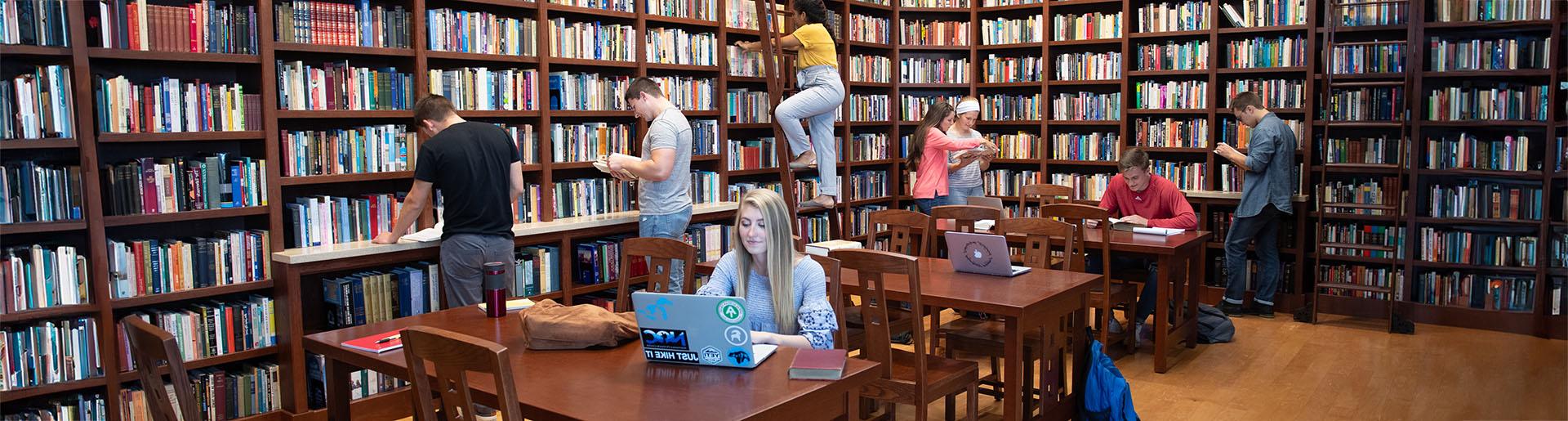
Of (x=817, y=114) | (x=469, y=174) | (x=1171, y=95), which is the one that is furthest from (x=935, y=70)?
(x=469, y=174)

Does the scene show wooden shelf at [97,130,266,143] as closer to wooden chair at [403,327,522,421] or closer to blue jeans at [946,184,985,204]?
wooden chair at [403,327,522,421]

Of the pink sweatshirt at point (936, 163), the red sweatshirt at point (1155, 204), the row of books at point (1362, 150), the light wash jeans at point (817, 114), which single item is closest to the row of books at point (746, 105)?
the light wash jeans at point (817, 114)

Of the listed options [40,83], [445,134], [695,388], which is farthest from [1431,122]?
[40,83]

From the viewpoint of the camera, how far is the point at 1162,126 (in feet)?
26.8

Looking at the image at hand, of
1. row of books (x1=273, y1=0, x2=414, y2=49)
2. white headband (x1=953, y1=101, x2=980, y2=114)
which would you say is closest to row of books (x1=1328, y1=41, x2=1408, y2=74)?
white headband (x1=953, y1=101, x2=980, y2=114)

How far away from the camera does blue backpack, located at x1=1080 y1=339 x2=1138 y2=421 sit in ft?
14.5

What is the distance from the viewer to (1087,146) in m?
8.59

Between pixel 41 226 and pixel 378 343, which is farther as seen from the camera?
pixel 41 226

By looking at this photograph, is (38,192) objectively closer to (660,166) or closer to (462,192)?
(462,192)

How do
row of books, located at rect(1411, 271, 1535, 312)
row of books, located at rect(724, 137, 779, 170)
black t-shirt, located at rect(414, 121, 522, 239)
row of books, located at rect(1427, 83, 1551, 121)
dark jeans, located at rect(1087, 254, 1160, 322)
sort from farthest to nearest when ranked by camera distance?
row of books, located at rect(724, 137, 779, 170) → row of books, located at rect(1411, 271, 1535, 312) → dark jeans, located at rect(1087, 254, 1160, 322) → black t-shirt, located at rect(414, 121, 522, 239) → row of books, located at rect(1427, 83, 1551, 121)

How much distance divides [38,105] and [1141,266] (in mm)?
5439

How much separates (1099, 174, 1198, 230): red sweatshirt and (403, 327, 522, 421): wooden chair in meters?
4.75

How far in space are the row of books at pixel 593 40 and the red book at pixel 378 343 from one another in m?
2.88

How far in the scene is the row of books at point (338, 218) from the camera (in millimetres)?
4895
